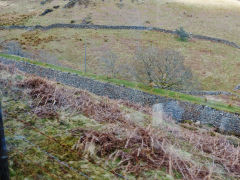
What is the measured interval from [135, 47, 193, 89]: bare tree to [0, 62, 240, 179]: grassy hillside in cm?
2059

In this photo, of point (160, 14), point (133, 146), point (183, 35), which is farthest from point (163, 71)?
point (160, 14)

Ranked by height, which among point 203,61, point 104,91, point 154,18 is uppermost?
point 154,18

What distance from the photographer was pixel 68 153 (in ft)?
7.78

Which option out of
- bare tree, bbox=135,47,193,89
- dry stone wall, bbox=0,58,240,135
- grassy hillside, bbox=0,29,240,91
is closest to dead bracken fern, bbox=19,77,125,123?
dry stone wall, bbox=0,58,240,135

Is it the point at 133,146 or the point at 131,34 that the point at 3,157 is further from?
the point at 131,34

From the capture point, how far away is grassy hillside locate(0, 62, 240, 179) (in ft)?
7.16

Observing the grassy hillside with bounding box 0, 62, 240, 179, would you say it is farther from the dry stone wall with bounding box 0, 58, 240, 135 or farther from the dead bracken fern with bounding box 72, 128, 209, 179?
the dry stone wall with bounding box 0, 58, 240, 135

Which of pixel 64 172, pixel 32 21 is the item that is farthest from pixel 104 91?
pixel 32 21

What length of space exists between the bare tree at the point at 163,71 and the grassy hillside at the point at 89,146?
20.6 m

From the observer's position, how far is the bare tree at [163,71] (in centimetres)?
2442

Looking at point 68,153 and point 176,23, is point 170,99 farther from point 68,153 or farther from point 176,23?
point 176,23

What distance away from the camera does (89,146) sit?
99.0 inches

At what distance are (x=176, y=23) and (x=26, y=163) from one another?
59.6m

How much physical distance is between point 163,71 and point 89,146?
23374 millimetres
